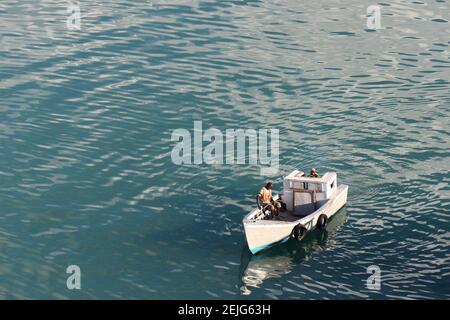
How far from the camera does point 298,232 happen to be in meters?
66.0

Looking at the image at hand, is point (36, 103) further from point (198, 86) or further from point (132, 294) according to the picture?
point (132, 294)

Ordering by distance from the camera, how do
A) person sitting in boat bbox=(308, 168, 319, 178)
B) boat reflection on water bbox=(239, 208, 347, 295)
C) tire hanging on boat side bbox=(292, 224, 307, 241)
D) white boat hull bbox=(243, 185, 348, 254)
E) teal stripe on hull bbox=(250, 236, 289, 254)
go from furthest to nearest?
person sitting in boat bbox=(308, 168, 319, 178) < tire hanging on boat side bbox=(292, 224, 307, 241) < teal stripe on hull bbox=(250, 236, 289, 254) < white boat hull bbox=(243, 185, 348, 254) < boat reflection on water bbox=(239, 208, 347, 295)

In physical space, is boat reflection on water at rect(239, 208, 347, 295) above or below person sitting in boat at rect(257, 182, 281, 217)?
below

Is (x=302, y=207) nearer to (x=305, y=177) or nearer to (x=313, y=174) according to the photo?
(x=305, y=177)

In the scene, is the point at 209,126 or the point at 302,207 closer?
the point at 302,207

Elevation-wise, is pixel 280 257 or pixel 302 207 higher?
pixel 302 207

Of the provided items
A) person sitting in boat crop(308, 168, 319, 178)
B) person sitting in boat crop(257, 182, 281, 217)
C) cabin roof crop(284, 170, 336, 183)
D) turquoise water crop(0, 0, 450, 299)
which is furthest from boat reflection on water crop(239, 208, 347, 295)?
person sitting in boat crop(308, 168, 319, 178)

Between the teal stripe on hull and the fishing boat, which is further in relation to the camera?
the fishing boat

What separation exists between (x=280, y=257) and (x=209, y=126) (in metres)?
20.1

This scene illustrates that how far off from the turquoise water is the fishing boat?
939 mm

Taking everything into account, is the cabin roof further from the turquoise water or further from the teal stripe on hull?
the teal stripe on hull

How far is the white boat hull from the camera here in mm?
63844

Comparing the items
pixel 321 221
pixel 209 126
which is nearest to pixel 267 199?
pixel 321 221

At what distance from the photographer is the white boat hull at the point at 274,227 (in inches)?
2514
